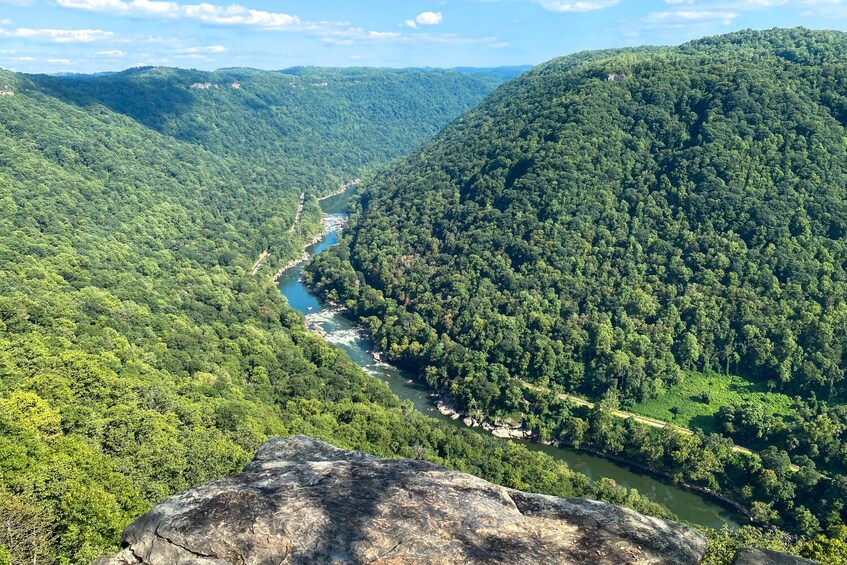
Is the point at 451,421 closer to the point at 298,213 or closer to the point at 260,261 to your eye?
the point at 260,261

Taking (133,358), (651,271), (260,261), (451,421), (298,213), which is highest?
(651,271)

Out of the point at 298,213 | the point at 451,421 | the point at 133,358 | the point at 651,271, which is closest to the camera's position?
the point at 133,358

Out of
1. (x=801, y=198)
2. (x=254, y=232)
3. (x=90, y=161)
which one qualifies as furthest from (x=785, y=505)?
(x=90, y=161)

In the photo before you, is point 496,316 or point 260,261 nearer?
point 496,316

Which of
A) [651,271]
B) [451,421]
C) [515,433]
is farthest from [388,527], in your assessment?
Answer: [651,271]

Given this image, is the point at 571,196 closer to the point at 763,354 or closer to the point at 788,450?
the point at 763,354

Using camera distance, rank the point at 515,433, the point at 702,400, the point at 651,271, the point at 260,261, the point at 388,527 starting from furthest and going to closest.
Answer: the point at 260,261
the point at 651,271
the point at 702,400
the point at 515,433
the point at 388,527

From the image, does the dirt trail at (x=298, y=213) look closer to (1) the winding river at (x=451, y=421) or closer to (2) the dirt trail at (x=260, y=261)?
(2) the dirt trail at (x=260, y=261)
